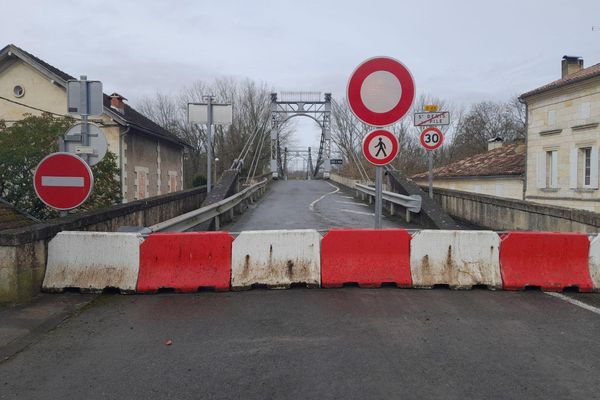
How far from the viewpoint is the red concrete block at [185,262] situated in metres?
5.38

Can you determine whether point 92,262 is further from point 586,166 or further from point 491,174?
point 491,174

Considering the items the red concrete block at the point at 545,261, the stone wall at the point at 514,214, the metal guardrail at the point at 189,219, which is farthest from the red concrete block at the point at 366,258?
the stone wall at the point at 514,214

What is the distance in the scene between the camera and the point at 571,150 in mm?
24266

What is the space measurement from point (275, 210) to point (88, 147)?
878 centimetres

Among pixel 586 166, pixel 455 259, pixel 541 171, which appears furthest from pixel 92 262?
pixel 541 171

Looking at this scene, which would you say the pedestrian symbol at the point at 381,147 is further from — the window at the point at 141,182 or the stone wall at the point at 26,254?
the window at the point at 141,182

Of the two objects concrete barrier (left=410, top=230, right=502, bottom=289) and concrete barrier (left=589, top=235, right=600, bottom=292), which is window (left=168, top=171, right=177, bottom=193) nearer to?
concrete barrier (left=410, top=230, right=502, bottom=289)

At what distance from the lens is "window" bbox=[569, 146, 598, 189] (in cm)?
2312

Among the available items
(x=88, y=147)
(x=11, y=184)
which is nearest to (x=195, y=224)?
(x=88, y=147)

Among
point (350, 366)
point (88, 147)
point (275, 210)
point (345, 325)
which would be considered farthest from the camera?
point (275, 210)

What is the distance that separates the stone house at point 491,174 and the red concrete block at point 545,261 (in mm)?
23948

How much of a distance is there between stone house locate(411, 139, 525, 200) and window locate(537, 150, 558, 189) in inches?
61.9

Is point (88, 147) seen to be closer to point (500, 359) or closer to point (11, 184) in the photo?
point (11, 184)

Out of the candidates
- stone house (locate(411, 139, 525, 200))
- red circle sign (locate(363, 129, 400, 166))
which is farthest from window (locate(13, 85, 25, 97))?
stone house (locate(411, 139, 525, 200))
